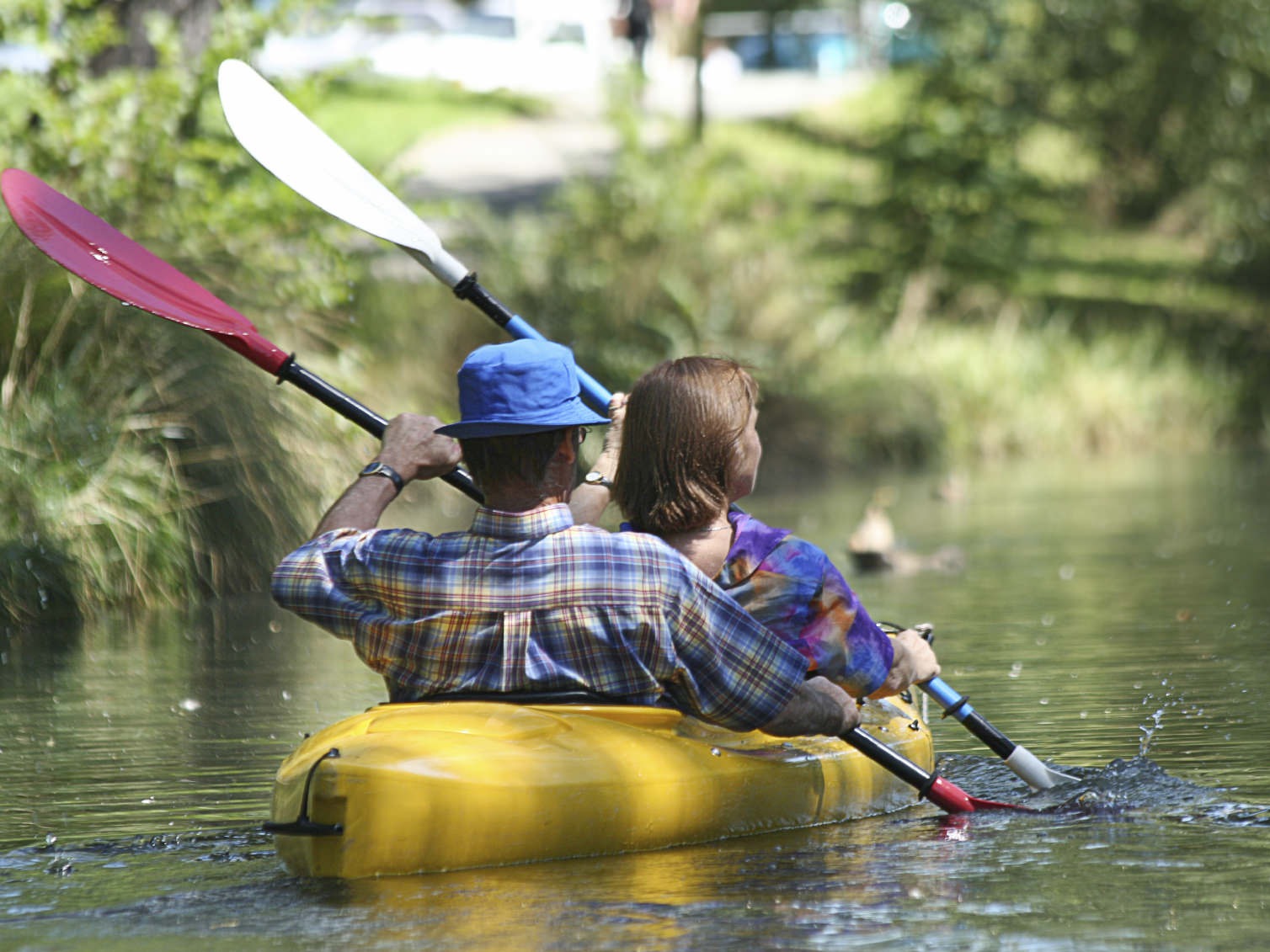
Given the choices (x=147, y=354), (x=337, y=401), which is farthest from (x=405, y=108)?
(x=337, y=401)

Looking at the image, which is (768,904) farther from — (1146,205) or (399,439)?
(1146,205)

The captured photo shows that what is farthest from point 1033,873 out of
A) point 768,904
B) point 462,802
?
point 462,802

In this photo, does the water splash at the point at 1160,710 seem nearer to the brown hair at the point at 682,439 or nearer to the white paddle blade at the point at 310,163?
the brown hair at the point at 682,439

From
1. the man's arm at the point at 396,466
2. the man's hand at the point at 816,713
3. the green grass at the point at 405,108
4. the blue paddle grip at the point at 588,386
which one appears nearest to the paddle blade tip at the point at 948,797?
the man's hand at the point at 816,713

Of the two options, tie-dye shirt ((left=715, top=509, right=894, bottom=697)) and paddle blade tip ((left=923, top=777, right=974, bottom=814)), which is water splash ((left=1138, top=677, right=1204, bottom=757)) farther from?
tie-dye shirt ((left=715, top=509, right=894, bottom=697))

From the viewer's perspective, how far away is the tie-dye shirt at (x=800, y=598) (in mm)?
4762

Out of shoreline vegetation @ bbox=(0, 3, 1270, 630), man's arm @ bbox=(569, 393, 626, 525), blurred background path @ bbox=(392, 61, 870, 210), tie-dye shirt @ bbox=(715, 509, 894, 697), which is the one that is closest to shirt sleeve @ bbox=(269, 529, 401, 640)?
man's arm @ bbox=(569, 393, 626, 525)

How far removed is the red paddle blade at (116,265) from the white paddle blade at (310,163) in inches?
19.5

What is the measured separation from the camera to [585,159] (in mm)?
28281

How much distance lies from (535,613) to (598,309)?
12708mm

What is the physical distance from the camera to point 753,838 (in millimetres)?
4859

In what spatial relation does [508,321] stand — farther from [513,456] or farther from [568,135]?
[568,135]

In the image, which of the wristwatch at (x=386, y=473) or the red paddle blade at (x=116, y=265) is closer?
the wristwatch at (x=386, y=473)

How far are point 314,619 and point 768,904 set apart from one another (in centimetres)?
118
